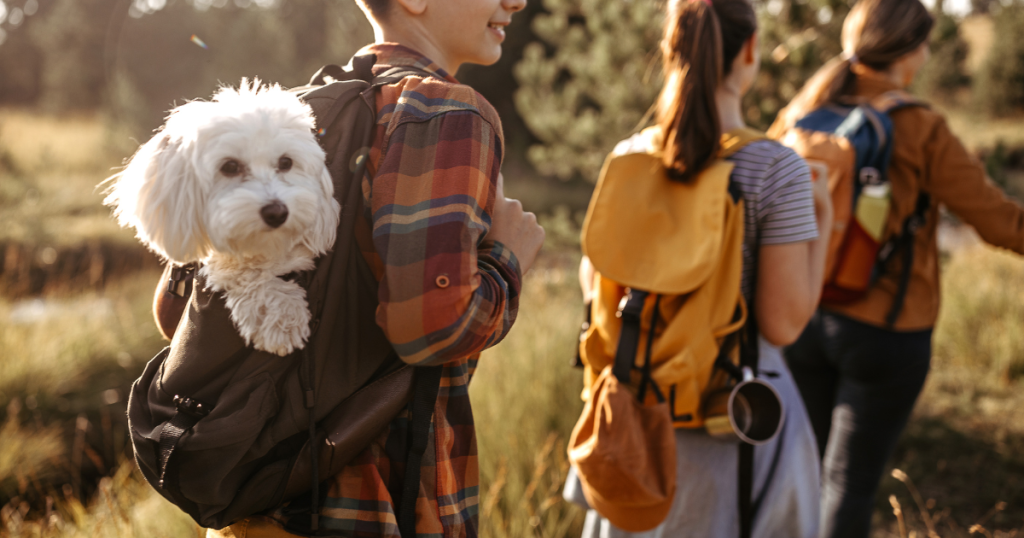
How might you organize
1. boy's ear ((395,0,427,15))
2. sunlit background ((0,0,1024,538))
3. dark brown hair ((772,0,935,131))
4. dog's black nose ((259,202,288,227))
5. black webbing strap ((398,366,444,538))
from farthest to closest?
sunlit background ((0,0,1024,538)) → dark brown hair ((772,0,935,131)) → boy's ear ((395,0,427,15)) → black webbing strap ((398,366,444,538)) → dog's black nose ((259,202,288,227))

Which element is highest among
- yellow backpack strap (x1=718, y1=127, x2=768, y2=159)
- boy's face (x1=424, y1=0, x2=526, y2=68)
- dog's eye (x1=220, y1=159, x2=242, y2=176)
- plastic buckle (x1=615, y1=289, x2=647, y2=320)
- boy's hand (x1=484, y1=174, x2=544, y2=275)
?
boy's face (x1=424, y1=0, x2=526, y2=68)

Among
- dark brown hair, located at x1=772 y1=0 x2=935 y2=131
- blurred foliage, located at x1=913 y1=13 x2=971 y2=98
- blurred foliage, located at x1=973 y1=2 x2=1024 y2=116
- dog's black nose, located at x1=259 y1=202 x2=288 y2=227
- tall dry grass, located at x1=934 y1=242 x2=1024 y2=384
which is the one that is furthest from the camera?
blurred foliage, located at x1=913 y1=13 x2=971 y2=98

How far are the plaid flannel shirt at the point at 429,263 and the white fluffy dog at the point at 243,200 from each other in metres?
0.12

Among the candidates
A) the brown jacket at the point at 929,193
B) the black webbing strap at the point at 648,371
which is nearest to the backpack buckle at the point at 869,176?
Answer: the brown jacket at the point at 929,193

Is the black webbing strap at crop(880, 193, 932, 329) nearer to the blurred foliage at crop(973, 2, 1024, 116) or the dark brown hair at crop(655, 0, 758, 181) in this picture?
the dark brown hair at crop(655, 0, 758, 181)

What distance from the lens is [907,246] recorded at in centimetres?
228

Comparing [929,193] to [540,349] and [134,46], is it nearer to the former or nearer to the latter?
[540,349]

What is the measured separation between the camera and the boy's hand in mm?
1116

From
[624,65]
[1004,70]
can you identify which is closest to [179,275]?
[624,65]

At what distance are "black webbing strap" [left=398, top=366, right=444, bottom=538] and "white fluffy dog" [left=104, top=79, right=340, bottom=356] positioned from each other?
0.75 ft

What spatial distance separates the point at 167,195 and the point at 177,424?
36 cm

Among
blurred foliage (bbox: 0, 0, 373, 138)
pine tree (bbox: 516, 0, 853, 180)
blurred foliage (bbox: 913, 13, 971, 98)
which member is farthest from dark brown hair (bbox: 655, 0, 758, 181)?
blurred foliage (bbox: 913, 13, 971, 98)

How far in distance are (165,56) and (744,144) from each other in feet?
93.1

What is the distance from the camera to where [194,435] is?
898 millimetres
